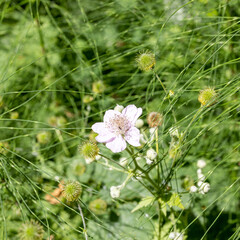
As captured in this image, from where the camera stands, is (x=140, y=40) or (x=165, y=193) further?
(x=140, y=40)

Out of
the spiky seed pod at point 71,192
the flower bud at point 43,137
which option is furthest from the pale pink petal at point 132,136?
the flower bud at point 43,137

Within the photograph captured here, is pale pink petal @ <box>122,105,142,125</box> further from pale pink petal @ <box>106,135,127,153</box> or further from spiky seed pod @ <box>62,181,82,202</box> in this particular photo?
spiky seed pod @ <box>62,181,82,202</box>

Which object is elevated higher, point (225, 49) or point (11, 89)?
point (225, 49)

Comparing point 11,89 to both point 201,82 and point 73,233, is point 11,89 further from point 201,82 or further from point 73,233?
point 201,82

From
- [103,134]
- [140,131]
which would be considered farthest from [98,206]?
[103,134]

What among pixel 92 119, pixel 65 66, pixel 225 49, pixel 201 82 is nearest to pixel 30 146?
pixel 92 119

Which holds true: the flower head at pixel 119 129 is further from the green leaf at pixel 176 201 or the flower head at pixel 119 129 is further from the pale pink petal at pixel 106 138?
the green leaf at pixel 176 201

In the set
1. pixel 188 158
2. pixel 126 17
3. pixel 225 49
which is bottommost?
pixel 188 158

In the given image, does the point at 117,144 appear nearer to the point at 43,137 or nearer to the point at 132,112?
the point at 132,112
